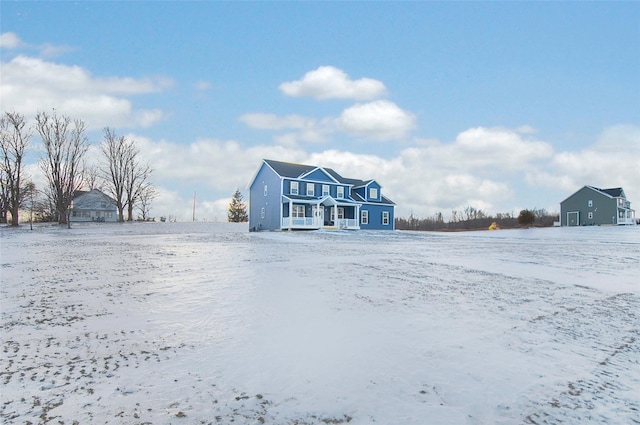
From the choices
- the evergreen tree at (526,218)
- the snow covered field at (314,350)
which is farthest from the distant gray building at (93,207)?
the evergreen tree at (526,218)

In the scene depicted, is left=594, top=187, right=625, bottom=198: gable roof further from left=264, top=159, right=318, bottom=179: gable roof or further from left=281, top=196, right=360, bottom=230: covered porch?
left=264, top=159, right=318, bottom=179: gable roof

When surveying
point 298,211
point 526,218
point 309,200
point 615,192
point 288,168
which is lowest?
point 526,218

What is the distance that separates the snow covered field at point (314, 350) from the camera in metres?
3.17

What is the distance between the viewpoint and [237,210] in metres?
66.9

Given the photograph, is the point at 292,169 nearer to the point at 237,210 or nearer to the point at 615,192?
the point at 237,210

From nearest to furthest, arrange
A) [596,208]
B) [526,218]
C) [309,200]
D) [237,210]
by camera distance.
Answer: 1. [309,200]
2. [526,218]
3. [596,208]
4. [237,210]

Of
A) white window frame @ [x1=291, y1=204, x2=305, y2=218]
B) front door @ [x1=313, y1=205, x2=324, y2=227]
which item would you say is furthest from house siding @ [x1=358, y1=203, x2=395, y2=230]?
white window frame @ [x1=291, y1=204, x2=305, y2=218]

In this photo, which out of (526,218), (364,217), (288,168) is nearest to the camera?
(288,168)

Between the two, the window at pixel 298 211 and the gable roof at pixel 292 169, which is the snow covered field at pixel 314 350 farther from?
the gable roof at pixel 292 169

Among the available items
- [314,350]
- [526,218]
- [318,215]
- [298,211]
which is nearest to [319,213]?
[318,215]

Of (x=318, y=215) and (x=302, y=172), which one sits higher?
(x=302, y=172)

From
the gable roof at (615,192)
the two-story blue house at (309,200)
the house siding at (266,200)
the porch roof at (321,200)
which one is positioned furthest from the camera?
the gable roof at (615,192)

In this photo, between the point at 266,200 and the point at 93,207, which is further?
the point at 93,207

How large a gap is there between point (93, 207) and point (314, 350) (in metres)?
64.4
